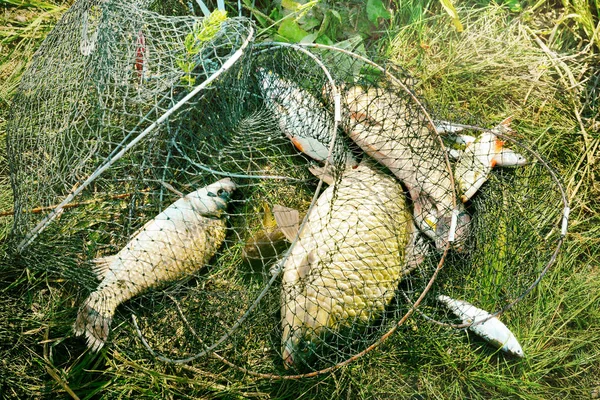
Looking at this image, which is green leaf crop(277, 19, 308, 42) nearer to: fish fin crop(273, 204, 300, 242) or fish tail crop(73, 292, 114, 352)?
fish fin crop(273, 204, 300, 242)

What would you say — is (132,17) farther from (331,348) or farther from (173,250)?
(331,348)

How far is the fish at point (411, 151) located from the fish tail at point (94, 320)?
5.04ft

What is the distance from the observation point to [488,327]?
2967mm

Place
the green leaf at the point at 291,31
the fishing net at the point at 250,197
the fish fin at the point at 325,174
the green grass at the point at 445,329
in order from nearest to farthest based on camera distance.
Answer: the fishing net at the point at 250,197 → the green grass at the point at 445,329 → the fish fin at the point at 325,174 → the green leaf at the point at 291,31

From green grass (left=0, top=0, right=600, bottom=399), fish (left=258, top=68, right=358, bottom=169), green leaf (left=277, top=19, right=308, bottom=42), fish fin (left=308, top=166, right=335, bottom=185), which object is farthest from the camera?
green leaf (left=277, top=19, right=308, bottom=42)

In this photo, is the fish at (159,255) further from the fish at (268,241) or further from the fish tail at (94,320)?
the fish at (268,241)

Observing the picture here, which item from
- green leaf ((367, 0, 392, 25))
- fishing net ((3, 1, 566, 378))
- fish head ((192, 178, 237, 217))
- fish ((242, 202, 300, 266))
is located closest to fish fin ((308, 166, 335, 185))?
fishing net ((3, 1, 566, 378))

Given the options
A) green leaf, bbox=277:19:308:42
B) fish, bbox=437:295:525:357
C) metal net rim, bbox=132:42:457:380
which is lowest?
fish, bbox=437:295:525:357

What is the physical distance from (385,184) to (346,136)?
379mm

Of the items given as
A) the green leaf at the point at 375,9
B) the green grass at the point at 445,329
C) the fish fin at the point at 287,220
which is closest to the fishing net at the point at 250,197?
the fish fin at the point at 287,220

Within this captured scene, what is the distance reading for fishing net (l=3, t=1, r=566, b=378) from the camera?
2.67 metres

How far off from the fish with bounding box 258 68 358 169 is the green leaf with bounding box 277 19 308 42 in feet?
1.26

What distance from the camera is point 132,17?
269 cm

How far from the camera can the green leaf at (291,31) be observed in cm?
340
